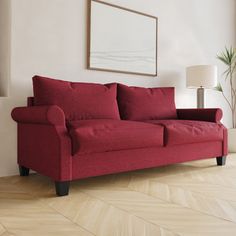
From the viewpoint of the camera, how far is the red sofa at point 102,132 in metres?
2.03

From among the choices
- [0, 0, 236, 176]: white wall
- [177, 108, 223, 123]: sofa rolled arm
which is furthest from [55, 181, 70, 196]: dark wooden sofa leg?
[177, 108, 223, 123]: sofa rolled arm

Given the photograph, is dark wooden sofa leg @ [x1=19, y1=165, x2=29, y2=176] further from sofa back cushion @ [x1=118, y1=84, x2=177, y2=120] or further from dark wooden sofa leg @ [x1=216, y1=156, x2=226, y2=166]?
dark wooden sofa leg @ [x1=216, y1=156, x2=226, y2=166]

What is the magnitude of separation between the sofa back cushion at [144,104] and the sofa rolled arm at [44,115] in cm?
106

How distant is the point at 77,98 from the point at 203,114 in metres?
A: 1.42

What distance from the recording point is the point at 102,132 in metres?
2.12

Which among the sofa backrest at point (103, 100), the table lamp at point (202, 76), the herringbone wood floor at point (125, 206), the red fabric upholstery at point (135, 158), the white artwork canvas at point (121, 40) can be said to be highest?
the white artwork canvas at point (121, 40)

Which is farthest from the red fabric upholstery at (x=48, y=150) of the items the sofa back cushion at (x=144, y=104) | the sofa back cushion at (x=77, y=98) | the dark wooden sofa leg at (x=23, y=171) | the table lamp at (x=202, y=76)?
the table lamp at (x=202, y=76)

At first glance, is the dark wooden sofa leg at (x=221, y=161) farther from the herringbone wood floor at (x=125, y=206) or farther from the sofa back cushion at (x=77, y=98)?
the sofa back cushion at (x=77, y=98)

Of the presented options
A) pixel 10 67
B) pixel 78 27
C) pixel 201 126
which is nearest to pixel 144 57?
pixel 78 27

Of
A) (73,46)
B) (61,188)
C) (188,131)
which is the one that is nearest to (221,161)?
(188,131)

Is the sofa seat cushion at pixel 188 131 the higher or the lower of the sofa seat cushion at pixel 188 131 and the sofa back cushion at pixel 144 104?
the lower

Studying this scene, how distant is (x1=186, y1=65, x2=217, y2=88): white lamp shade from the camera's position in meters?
3.70

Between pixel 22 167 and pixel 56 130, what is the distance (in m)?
0.83

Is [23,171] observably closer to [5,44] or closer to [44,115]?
[44,115]
